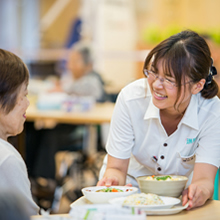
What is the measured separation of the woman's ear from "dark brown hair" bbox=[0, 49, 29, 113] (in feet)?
2.02

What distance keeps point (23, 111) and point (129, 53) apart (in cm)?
532

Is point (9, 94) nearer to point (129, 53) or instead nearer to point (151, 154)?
point (151, 154)

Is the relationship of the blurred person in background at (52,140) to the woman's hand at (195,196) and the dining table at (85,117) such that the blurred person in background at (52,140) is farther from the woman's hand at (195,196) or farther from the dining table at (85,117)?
the woman's hand at (195,196)

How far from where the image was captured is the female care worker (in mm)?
1443

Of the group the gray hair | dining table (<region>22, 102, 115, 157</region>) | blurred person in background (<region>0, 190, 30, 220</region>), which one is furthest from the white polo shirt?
Result: the gray hair

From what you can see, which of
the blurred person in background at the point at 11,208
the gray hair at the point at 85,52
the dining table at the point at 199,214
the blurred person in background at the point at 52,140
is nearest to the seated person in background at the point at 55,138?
the blurred person in background at the point at 52,140

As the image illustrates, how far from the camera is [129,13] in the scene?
274 inches

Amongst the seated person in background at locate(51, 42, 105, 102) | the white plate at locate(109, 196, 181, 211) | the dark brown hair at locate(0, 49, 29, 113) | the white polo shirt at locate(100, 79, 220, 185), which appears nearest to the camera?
the white plate at locate(109, 196, 181, 211)

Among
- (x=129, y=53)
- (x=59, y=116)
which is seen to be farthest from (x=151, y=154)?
(x=129, y=53)

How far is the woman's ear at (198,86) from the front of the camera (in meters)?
1.50

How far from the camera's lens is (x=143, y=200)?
121 centimetres

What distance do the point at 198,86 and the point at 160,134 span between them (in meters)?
0.24

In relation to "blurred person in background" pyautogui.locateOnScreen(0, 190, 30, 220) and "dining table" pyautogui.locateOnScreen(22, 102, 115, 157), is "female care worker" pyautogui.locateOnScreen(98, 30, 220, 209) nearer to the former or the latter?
"blurred person in background" pyautogui.locateOnScreen(0, 190, 30, 220)

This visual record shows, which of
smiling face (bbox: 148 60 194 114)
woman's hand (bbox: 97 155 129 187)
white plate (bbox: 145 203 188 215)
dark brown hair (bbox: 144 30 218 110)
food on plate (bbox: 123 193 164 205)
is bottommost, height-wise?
woman's hand (bbox: 97 155 129 187)
